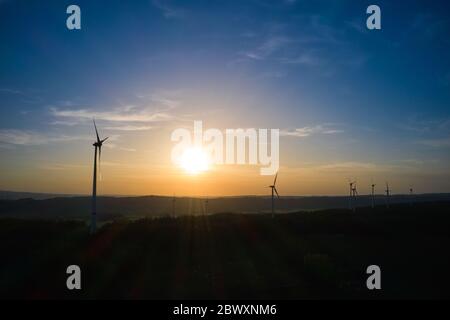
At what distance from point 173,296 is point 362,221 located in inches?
1608

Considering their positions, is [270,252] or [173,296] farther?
[270,252]

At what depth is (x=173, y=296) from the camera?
21.0m

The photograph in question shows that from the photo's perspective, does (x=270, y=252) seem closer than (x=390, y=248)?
Yes

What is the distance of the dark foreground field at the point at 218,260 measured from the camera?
2222cm

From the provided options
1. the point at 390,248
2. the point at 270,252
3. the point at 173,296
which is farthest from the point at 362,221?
the point at 173,296

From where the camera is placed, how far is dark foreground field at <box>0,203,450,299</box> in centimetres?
2222

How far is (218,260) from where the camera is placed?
30.8 meters

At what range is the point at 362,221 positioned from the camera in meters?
56.1

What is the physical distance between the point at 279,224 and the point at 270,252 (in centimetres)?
1779

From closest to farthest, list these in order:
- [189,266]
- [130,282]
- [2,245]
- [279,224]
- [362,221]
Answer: [130,282] → [189,266] → [2,245] → [279,224] → [362,221]
